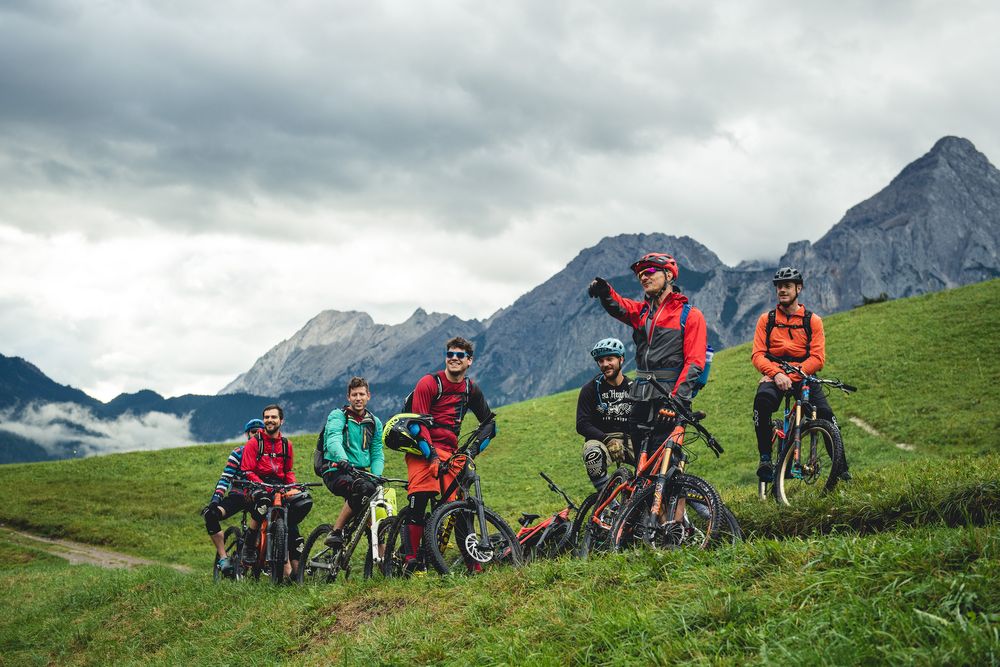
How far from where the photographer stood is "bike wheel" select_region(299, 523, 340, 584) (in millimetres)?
11508

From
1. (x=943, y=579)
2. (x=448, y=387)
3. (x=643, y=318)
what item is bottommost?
(x=943, y=579)

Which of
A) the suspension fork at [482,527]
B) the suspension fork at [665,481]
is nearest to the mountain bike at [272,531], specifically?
the suspension fork at [482,527]

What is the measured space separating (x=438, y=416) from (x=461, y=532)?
70.7 inches

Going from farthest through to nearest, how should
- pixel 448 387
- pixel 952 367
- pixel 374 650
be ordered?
pixel 952 367 → pixel 448 387 → pixel 374 650

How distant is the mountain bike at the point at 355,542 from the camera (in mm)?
10711

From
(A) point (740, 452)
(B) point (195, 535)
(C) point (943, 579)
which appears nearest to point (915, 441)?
(A) point (740, 452)

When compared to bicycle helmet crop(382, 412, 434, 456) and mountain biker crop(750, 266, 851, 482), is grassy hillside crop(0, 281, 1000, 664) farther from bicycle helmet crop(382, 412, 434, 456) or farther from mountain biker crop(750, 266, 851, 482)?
bicycle helmet crop(382, 412, 434, 456)

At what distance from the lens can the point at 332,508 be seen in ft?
94.8

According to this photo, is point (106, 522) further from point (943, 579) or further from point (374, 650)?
point (943, 579)

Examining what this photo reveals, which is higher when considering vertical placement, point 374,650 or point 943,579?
point 943,579

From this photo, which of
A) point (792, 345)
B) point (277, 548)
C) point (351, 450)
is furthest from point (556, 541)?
point (277, 548)

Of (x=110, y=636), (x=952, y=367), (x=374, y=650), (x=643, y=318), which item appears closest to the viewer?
(x=374, y=650)

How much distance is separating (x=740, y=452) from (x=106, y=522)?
25.4 m

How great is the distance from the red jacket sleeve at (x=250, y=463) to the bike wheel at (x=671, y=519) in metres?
8.13
